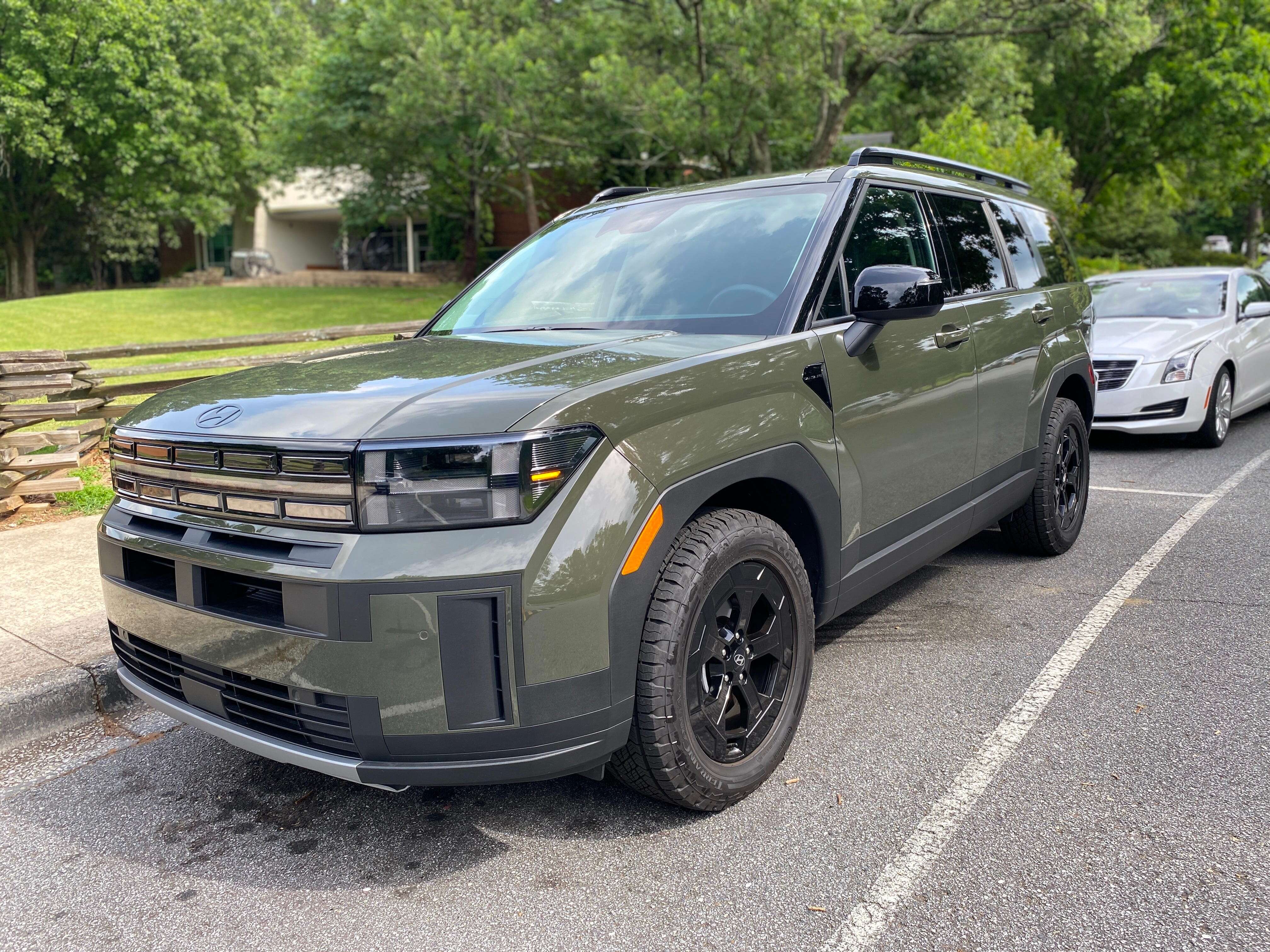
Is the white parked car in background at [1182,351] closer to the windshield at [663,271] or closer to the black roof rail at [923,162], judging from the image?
the black roof rail at [923,162]

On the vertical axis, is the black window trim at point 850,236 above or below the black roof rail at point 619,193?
below

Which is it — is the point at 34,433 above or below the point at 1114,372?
below

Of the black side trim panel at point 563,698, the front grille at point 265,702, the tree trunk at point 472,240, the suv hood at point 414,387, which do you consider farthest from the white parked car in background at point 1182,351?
the tree trunk at point 472,240

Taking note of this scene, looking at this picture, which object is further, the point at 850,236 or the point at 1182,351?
the point at 1182,351

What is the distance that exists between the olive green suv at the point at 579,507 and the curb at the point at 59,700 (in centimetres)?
92

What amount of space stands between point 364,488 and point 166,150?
115 feet

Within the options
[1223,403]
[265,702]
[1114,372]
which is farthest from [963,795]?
[1223,403]

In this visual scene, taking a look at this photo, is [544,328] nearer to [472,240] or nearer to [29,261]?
[472,240]

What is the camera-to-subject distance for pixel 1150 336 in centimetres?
888

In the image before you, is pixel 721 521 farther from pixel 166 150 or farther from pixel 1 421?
pixel 166 150

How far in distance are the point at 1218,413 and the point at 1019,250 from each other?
199 inches

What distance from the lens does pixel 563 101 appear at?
66.2 ft

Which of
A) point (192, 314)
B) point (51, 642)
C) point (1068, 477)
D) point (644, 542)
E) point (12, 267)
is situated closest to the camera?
point (644, 542)

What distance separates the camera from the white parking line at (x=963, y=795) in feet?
8.09
